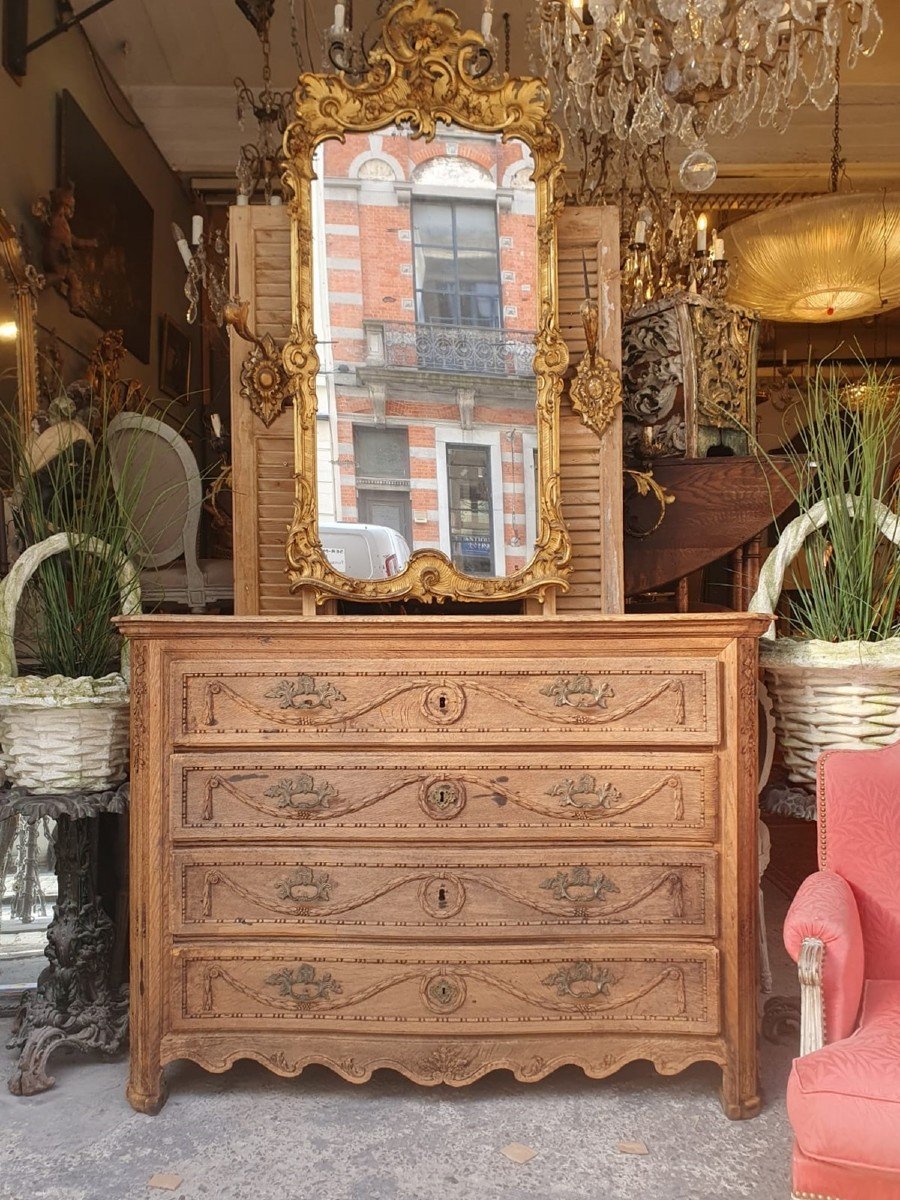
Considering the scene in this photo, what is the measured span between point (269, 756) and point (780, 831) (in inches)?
114

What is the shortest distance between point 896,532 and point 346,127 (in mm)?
1791

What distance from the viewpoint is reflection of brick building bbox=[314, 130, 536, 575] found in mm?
2531

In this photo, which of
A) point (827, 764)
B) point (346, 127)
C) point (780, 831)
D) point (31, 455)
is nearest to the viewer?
point (827, 764)

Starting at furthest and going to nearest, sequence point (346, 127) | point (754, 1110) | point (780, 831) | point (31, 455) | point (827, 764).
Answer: point (780, 831)
point (31, 455)
point (346, 127)
point (754, 1110)
point (827, 764)

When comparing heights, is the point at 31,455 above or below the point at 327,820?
above

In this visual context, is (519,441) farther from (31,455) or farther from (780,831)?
(780,831)

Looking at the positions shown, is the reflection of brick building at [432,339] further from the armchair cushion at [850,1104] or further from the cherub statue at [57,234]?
the cherub statue at [57,234]

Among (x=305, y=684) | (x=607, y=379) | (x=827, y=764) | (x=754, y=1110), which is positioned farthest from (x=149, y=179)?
(x=754, y=1110)

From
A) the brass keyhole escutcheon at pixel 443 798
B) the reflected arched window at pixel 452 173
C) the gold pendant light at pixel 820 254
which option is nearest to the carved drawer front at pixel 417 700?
the brass keyhole escutcheon at pixel 443 798

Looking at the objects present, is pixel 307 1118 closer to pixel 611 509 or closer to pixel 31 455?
pixel 611 509

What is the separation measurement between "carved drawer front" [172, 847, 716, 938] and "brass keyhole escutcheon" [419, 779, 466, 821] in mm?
86

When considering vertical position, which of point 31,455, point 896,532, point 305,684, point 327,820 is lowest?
point 327,820

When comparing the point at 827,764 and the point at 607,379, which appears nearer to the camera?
the point at 827,764

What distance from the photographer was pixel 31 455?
2.71 metres
